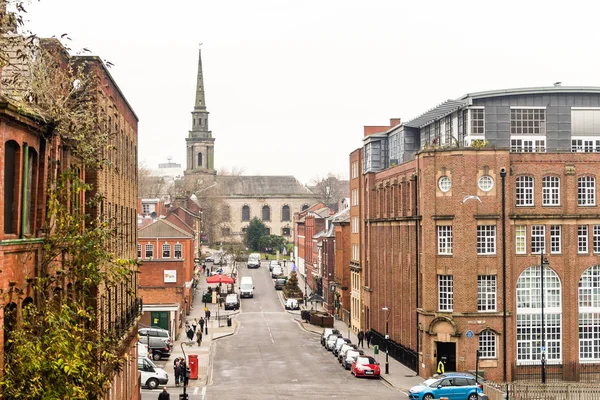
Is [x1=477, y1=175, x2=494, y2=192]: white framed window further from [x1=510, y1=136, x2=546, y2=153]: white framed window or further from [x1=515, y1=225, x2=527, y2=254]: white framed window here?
[x1=510, y1=136, x2=546, y2=153]: white framed window

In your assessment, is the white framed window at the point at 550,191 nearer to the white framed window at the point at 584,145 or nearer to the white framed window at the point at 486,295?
the white framed window at the point at 584,145

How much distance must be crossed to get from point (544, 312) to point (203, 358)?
21.9 metres

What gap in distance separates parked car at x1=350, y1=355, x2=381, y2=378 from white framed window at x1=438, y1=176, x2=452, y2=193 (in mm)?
10325

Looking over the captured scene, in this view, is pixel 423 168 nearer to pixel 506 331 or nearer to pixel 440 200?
pixel 440 200

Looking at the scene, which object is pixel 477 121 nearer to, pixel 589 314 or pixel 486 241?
pixel 486 241

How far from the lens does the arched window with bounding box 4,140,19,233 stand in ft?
51.9

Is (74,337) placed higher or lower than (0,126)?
lower

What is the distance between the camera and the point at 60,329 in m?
15.8

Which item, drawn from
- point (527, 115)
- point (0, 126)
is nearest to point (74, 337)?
point (0, 126)

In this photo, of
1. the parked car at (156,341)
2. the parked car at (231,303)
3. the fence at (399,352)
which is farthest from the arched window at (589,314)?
the parked car at (231,303)

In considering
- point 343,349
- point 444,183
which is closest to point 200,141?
point 343,349

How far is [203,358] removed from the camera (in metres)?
58.3

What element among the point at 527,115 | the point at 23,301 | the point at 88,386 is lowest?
the point at 88,386

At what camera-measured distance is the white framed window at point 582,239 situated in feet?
162
